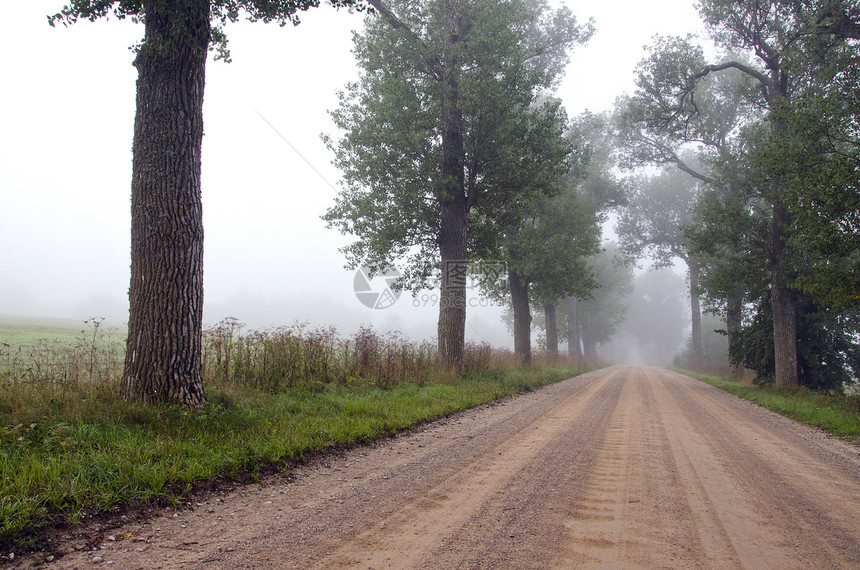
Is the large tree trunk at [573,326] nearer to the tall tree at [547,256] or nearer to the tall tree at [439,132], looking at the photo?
the tall tree at [547,256]

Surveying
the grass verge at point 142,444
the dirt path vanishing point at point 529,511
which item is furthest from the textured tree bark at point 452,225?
the dirt path vanishing point at point 529,511

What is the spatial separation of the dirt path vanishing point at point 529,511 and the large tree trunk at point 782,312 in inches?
409

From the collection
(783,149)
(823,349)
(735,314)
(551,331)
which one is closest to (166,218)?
(783,149)

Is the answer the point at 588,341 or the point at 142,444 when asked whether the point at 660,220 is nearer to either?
the point at 588,341

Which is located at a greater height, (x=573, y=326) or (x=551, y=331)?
(x=573, y=326)

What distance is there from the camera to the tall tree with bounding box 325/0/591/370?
12.6 m

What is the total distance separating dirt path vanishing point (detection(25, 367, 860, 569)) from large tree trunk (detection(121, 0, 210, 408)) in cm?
223

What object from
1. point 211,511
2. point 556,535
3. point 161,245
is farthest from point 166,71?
point 556,535

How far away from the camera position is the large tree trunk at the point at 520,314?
21078mm

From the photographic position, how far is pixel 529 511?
3.38 m

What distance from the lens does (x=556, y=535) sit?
116 inches

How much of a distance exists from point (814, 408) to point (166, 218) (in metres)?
13.4

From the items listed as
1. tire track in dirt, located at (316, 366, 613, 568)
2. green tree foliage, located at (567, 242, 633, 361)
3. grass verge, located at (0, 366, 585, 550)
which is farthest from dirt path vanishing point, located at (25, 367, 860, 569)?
green tree foliage, located at (567, 242, 633, 361)

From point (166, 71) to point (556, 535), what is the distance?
21.5ft
